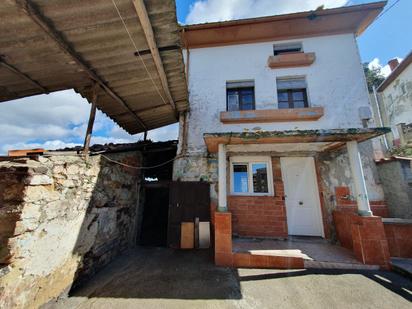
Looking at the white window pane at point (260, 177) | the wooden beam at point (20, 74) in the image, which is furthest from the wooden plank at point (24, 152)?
the white window pane at point (260, 177)

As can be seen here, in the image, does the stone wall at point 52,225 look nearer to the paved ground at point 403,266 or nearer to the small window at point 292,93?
the small window at point 292,93

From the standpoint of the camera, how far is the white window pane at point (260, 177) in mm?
5141

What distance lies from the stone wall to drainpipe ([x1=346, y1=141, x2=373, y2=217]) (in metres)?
5.45

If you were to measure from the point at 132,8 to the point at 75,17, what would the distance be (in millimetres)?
744

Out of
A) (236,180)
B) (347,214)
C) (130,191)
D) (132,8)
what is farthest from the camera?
(236,180)

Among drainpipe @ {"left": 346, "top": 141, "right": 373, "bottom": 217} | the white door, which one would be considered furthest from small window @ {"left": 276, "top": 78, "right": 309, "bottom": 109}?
drainpipe @ {"left": 346, "top": 141, "right": 373, "bottom": 217}

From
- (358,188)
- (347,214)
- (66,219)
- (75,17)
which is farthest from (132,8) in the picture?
(347,214)

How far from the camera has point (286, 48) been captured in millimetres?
6172

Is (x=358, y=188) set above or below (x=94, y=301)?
above

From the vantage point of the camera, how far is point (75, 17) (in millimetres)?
2203

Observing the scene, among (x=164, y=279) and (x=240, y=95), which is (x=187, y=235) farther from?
(x=240, y=95)

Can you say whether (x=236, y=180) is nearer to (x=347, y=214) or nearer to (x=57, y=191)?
(x=347, y=214)

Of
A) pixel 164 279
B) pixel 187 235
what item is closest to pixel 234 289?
pixel 164 279

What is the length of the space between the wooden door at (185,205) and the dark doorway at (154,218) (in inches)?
28.1
